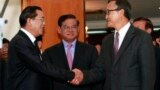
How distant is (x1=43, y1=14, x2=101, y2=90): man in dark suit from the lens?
13.4 feet

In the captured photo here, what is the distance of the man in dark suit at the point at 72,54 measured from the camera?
4.07 meters

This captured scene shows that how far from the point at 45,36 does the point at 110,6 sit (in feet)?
6.93

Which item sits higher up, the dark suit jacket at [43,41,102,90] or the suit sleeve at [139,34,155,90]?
the suit sleeve at [139,34,155,90]

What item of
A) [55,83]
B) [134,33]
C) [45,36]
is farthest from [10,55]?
[45,36]

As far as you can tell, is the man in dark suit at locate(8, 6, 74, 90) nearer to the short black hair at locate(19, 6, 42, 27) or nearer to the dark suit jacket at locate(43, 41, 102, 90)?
the short black hair at locate(19, 6, 42, 27)

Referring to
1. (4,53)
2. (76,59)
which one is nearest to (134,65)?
(76,59)

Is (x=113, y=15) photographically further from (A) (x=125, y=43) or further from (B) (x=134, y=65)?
(B) (x=134, y=65)

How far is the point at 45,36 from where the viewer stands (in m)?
5.39

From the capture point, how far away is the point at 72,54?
4207mm

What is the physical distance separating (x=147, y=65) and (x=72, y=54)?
4.24ft

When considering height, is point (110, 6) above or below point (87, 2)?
above

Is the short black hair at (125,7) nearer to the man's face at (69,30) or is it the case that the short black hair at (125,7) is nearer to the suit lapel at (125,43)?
the suit lapel at (125,43)

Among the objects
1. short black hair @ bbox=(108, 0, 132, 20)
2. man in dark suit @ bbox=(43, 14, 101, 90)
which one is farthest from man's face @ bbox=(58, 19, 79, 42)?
short black hair @ bbox=(108, 0, 132, 20)

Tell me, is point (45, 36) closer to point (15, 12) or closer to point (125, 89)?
point (15, 12)
